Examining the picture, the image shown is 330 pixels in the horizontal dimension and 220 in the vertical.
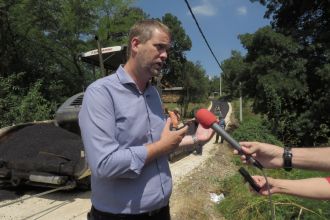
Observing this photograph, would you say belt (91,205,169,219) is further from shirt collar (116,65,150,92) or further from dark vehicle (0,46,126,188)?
dark vehicle (0,46,126,188)

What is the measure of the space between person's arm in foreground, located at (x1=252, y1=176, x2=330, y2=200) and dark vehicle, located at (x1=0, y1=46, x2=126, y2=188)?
5.41 m

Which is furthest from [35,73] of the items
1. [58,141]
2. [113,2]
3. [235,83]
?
[58,141]

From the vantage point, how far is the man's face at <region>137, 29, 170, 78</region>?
2.71 metres

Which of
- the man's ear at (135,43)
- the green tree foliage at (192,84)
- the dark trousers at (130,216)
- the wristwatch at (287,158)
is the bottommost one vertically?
the green tree foliage at (192,84)

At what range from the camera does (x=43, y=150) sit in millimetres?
8266

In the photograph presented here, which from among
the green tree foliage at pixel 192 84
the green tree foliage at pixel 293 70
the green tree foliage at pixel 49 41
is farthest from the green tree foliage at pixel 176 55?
the green tree foliage at pixel 293 70

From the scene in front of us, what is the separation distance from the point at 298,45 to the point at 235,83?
572 cm

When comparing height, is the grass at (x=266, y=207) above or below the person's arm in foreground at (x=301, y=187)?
below

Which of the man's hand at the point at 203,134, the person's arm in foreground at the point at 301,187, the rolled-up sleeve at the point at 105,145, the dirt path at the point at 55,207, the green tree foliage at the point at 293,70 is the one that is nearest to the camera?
the rolled-up sleeve at the point at 105,145

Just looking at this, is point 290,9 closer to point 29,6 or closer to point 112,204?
point 29,6

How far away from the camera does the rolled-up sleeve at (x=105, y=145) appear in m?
2.41

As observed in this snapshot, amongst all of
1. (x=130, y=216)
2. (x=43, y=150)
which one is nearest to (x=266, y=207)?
(x=130, y=216)

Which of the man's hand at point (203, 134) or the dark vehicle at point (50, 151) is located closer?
the man's hand at point (203, 134)

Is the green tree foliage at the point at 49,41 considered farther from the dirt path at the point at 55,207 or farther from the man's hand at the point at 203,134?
the man's hand at the point at 203,134
